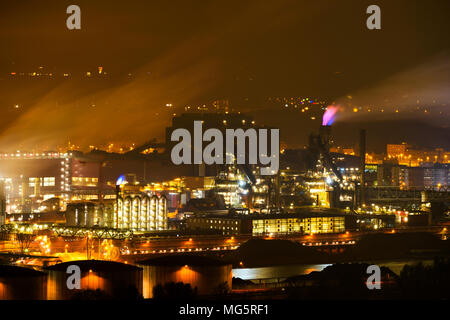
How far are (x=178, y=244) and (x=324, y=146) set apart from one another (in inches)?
686

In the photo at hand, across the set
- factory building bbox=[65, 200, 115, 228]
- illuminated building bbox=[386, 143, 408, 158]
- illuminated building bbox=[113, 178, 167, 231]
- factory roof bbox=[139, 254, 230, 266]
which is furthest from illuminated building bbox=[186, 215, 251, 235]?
illuminated building bbox=[386, 143, 408, 158]

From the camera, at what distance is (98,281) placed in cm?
1375

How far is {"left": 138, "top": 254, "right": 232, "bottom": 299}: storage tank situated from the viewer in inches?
577

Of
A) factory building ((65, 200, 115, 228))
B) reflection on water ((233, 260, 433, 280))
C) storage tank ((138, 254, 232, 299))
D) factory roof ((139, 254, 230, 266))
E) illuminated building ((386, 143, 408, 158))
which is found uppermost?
illuminated building ((386, 143, 408, 158))

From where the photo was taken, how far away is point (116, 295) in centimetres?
1360

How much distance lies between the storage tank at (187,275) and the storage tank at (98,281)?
559mm

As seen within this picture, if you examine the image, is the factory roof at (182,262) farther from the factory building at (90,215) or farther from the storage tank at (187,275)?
the factory building at (90,215)

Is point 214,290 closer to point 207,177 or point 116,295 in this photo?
point 116,295

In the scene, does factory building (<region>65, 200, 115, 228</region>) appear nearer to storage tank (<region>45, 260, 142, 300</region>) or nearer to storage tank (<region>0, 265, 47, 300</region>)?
storage tank (<region>45, 260, 142, 300</region>)

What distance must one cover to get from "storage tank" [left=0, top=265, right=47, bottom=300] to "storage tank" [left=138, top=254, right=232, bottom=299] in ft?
6.49

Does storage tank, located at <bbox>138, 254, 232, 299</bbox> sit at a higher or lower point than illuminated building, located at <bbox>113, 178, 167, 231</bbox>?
lower

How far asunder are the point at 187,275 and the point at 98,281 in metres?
1.74

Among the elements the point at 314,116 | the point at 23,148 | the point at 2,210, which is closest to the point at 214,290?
the point at 2,210

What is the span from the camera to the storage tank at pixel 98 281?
13633 millimetres
